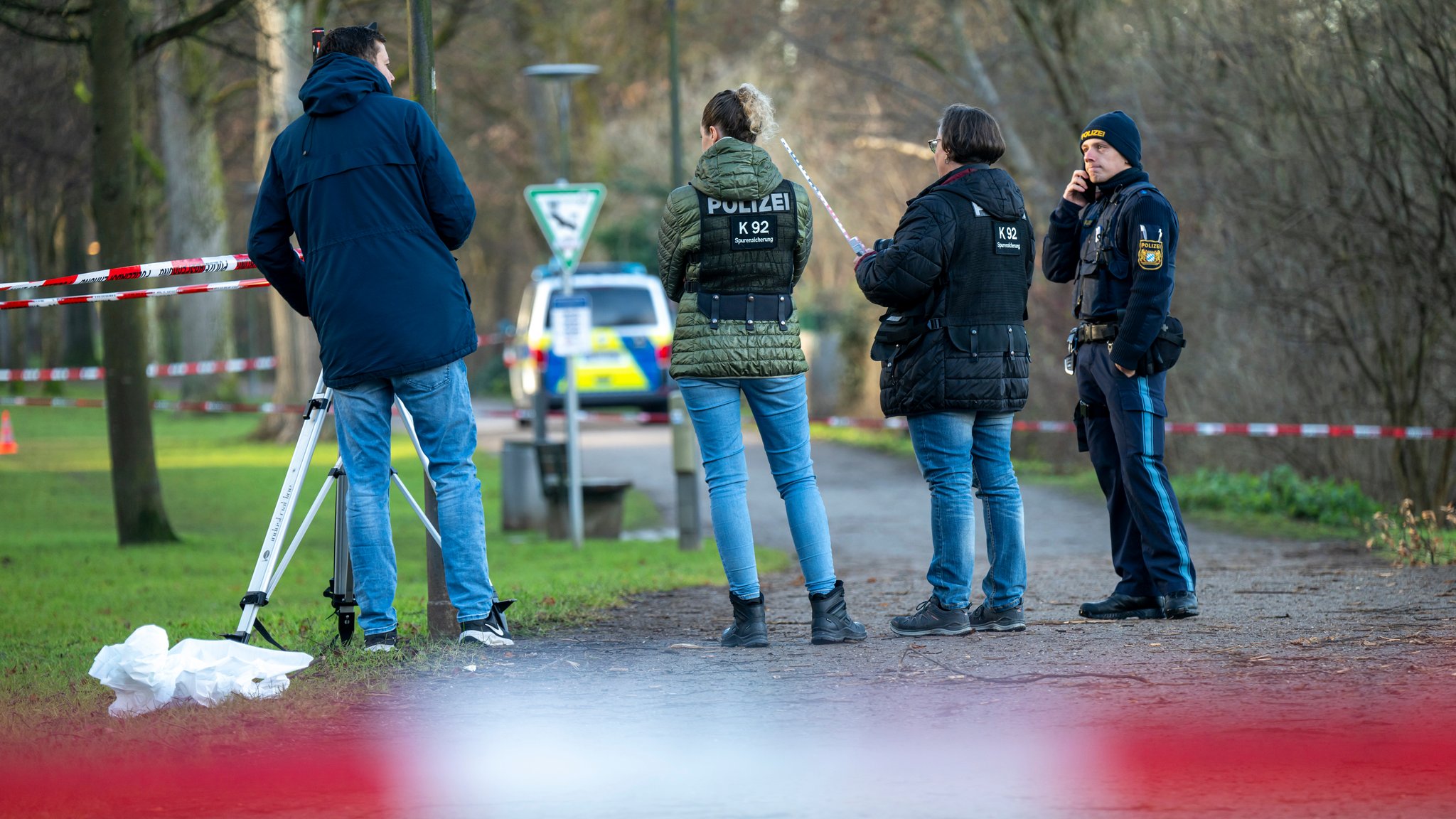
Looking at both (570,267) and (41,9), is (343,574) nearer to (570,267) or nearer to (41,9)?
(41,9)

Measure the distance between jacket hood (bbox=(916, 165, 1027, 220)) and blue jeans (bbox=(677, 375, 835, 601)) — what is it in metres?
0.90

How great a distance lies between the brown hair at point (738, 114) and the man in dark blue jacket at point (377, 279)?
3.06ft

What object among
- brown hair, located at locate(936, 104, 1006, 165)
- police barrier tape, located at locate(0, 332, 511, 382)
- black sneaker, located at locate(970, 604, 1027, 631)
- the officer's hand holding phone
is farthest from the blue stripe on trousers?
police barrier tape, located at locate(0, 332, 511, 382)

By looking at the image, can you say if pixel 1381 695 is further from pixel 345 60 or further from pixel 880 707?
pixel 345 60

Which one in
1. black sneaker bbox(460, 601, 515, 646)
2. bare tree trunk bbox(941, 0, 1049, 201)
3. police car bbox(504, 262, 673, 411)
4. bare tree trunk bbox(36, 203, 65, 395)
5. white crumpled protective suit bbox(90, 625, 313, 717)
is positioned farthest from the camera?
bare tree trunk bbox(36, 203, 65, 395)

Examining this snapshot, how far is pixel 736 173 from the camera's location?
6.02 meters

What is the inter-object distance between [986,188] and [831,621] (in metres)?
1.68

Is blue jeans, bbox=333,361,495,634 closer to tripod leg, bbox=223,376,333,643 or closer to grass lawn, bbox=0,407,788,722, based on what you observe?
tripod leg, bbox=223,376,333,643

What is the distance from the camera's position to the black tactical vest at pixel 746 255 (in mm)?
6031

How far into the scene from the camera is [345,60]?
5.86m

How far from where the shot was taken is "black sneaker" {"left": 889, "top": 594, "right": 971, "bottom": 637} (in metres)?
6.54

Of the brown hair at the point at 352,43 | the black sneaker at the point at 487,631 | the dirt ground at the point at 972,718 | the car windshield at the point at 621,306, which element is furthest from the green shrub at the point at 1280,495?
the car windshield at the point at 621,306

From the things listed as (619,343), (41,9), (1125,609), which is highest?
(41,9)

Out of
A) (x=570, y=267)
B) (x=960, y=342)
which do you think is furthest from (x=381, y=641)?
(x=570, y=267)
